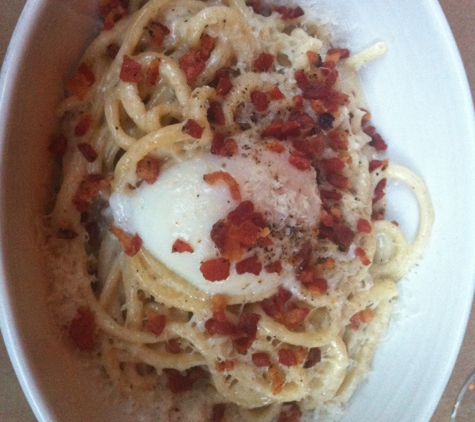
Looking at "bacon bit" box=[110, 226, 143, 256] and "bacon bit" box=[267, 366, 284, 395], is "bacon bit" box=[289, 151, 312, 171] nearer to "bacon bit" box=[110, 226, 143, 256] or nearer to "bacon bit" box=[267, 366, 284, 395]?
"bacon bit" box=[110, 226, 143, 256]

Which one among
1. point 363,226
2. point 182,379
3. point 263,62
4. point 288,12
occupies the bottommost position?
point 182,379

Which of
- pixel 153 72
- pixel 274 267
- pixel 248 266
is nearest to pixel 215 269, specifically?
pixel 248 266

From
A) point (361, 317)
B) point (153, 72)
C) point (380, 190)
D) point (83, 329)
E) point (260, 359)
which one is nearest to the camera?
point (83, 329)

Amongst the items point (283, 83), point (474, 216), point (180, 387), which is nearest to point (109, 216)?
point (180, 387)

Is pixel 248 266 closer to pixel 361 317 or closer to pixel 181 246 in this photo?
pixel 181 246

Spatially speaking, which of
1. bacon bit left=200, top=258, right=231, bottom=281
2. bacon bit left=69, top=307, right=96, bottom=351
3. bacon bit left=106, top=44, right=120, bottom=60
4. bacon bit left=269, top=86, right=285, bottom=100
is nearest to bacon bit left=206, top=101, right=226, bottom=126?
bacon bit left=269, top=86, right=285, bottom=100
